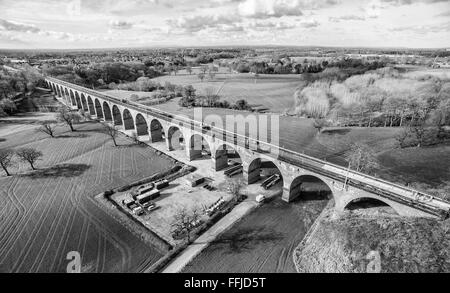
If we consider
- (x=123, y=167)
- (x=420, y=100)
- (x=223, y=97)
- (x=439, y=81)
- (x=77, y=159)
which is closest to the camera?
(x=123, y=167)

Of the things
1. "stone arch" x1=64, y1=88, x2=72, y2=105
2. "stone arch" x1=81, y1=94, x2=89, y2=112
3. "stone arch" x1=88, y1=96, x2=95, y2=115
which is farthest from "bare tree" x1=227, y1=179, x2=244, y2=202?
"stone arch" x1=64, y1=88, x2=72, y2=105

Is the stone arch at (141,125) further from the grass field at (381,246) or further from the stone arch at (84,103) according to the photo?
the grass field at (381,246)

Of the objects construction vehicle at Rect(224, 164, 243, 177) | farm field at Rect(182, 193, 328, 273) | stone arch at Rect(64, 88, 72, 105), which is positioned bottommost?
farm field at Rect(182, 193, 328, 273)

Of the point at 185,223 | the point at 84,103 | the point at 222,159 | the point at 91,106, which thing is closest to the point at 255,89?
the point at 91,106

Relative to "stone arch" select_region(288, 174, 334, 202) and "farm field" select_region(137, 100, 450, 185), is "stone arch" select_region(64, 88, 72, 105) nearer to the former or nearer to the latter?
"farm field" select_region(137, 100, 450, 185)
